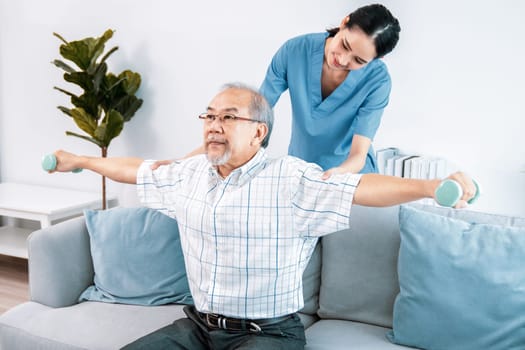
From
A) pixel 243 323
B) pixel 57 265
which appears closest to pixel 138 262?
pixel 57 265

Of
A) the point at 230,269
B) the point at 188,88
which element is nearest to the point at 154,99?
the point at 188,88

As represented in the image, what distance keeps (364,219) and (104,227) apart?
3.14 feet

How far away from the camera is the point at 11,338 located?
1.99 m

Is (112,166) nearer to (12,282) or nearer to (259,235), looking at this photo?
(259,235)

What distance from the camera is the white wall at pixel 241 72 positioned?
267cm

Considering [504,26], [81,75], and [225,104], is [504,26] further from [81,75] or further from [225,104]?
[81,75]

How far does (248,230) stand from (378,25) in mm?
739

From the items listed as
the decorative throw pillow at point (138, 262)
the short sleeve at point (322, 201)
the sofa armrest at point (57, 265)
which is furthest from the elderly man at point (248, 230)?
the sofa armrest at point (57, 265)

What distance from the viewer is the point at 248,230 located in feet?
5.42

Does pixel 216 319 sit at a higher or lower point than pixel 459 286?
lower

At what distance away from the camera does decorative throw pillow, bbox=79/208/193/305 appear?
83.0 inches

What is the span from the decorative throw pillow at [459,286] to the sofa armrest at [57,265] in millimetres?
1144

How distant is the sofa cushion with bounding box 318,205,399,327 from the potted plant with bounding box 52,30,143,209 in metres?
1.77

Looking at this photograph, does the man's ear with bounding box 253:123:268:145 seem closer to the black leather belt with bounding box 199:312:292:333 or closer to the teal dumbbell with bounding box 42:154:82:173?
the black leather belt with bounding box 199:312:292:333
